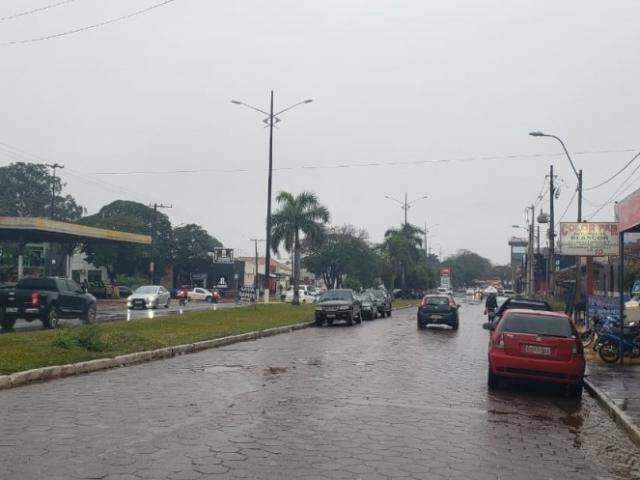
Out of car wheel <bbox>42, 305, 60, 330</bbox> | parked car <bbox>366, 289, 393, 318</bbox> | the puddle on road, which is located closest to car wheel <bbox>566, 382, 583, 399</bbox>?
the puddle on road

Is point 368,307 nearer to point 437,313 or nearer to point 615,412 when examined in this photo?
point 437,313

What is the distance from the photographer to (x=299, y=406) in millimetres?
9609

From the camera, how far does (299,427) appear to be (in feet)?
26.9

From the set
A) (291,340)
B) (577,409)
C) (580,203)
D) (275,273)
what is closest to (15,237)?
(291,340)

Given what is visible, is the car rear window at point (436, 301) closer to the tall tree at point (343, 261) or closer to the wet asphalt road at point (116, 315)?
the wet asphalt road at point (116, 315)

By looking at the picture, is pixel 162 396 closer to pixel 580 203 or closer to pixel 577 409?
pixel 577 409

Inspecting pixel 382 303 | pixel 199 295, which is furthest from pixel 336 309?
pixel 199 295

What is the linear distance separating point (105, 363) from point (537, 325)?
28.2ft

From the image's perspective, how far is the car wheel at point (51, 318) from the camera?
71.3ft

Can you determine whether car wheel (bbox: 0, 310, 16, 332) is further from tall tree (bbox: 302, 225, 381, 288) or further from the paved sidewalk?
tall tree (bbox: 302, 225, 381, 288)

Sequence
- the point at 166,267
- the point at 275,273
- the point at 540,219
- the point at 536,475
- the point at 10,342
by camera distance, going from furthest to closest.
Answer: the point at 275,273
the point at 166,267
the point at 540,219
the point at 10,342
the point at 536,475

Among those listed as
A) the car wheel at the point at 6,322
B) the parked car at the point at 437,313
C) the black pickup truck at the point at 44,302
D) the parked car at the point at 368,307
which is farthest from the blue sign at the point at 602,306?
the car wheel at the point at 6,322

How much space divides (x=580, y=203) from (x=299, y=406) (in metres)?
27.2

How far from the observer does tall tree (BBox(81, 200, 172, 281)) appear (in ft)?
226
